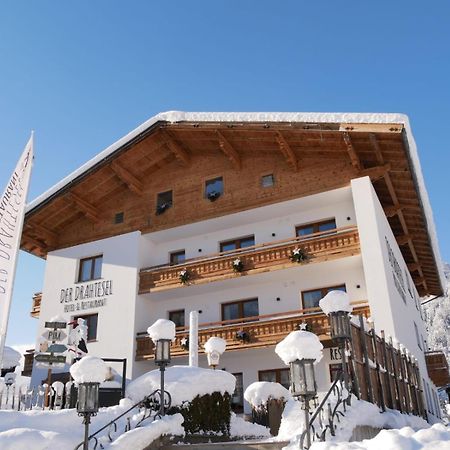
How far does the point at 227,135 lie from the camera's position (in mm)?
20547

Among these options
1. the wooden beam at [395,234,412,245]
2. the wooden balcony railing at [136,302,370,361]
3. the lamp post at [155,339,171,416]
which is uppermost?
the wooden beam at [395,234,412,245]

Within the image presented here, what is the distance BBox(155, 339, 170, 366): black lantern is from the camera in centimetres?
1122

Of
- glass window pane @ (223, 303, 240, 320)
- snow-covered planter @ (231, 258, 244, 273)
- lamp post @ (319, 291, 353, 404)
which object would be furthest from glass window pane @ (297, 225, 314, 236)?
lamp post @ (319, 291, 353, 404)

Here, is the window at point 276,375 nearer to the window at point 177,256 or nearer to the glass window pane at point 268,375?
the glass window pane at point 268,375

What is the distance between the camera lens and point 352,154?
1819cm

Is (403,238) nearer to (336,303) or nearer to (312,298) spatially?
(312,298)

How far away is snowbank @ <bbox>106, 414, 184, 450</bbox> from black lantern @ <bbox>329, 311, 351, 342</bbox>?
356cm

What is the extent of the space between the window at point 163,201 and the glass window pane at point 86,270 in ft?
13.3

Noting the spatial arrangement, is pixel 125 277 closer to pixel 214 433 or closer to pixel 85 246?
A: pixel 85 246

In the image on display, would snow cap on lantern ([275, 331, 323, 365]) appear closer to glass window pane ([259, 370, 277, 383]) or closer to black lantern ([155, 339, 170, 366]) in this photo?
black lantern ([155, 339, 170, 366])

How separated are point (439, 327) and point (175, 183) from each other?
9861cm

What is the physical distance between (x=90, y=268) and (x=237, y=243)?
6.89m

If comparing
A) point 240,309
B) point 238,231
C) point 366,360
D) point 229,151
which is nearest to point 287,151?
point 229,151

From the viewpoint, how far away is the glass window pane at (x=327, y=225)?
782 inches
